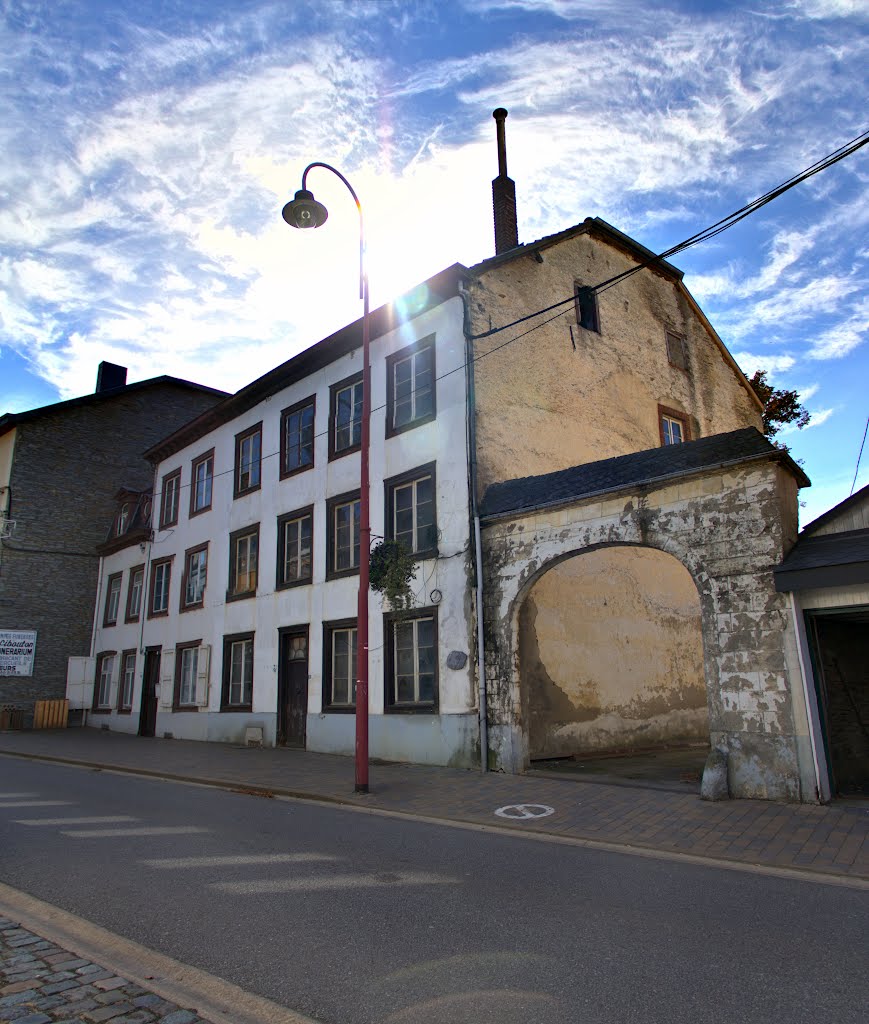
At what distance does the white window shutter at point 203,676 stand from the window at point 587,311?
13.3 metres

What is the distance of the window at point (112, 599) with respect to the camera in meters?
27.6

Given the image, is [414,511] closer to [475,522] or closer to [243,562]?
[475,522]

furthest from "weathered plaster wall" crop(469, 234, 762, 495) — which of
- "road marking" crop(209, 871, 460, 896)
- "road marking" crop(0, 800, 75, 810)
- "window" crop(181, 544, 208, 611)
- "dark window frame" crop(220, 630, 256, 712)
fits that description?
"window" crop(181, 544, 208, 611)

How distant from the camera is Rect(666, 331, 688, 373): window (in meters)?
20.2

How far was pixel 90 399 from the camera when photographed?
30.0m

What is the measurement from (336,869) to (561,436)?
11.4 meters

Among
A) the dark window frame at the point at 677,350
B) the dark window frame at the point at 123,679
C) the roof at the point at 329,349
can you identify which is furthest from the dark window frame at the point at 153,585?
the dark window frame at the point at 677,350

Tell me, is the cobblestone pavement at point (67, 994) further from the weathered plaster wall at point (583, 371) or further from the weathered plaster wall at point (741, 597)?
the weathered plaster wall at point (583, 371)

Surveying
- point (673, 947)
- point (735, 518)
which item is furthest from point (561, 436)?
point (673, 947)

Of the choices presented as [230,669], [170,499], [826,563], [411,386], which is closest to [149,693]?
[230,669]

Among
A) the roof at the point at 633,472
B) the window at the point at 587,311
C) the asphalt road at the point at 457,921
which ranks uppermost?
the window at the point at 587,311

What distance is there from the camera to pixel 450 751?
13.3 metres

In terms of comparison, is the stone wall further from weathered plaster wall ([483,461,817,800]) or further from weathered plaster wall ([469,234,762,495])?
weathered plaster wall ([483,461,817,800])

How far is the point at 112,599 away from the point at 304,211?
21.2 m
